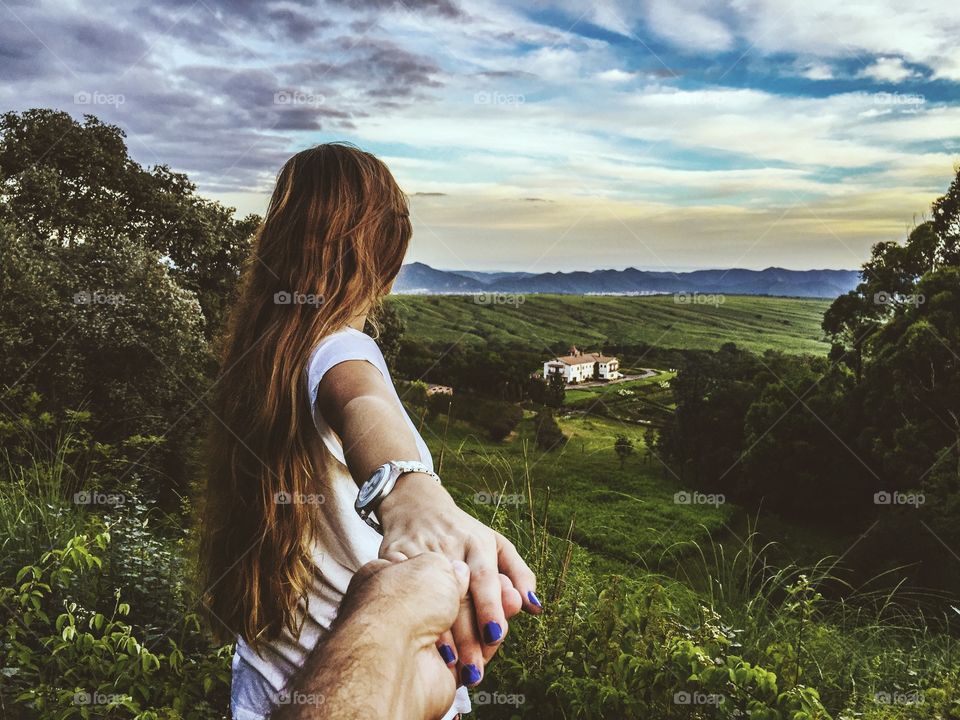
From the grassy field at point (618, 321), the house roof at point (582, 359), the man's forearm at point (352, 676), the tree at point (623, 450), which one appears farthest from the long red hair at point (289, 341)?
the house roof at point (582, 359)

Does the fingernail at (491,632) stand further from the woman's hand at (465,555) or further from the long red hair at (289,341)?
the long red hair at (289,341)

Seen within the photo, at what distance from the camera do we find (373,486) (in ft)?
2.87

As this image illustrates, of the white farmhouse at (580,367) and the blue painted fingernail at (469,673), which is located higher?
the blue painted fingernail at (469,673)

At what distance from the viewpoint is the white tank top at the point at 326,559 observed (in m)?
1.12

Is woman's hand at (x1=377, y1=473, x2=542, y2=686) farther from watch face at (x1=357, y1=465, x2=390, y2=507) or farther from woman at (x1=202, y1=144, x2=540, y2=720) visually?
woman at (x1=202, y1=144, x2=540, y2=720)

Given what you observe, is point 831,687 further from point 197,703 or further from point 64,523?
point 64,523

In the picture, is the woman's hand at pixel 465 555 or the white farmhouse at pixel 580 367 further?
the white farmhouse at pixel 580 367

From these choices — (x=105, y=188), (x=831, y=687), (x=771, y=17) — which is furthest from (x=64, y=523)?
(x=771, y=17)

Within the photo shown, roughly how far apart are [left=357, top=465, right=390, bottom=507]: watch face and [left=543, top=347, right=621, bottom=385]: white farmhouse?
58.3 ft

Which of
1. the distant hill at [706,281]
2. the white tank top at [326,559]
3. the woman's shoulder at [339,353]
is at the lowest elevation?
the white tank top at [326,559]

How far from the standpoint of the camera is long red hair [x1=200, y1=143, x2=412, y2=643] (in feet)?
4.09

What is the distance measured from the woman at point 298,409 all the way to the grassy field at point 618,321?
16.7m

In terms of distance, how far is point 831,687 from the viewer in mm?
3109

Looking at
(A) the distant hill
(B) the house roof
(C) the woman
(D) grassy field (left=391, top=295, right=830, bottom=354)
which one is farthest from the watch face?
(B) the house roof
